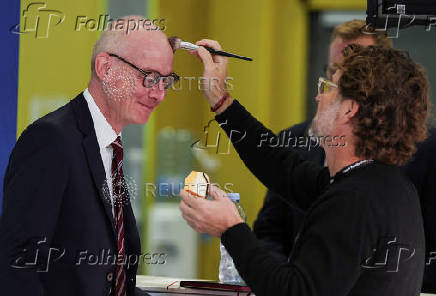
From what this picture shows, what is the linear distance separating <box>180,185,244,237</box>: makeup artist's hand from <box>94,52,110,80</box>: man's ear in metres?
0.50

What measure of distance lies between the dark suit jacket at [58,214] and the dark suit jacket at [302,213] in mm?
1006

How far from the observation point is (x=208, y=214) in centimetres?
179

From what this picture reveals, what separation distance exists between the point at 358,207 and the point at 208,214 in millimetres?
403

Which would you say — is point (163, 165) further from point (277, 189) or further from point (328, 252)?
point (328, 252)

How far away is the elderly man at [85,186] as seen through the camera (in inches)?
69.4

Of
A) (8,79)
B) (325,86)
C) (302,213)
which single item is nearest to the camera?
(325,86)

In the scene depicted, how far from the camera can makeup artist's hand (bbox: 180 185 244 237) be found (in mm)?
1789

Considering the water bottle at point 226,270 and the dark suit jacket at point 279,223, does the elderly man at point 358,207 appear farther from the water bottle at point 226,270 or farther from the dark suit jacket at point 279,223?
the dark suit jacket at point 279,223

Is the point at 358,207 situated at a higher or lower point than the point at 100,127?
lower

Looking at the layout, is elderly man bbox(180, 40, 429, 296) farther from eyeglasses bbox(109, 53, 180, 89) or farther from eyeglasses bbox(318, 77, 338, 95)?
eyeglasses bbox(109, 53, 180, 89)

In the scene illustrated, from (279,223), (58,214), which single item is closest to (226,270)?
(279,223)

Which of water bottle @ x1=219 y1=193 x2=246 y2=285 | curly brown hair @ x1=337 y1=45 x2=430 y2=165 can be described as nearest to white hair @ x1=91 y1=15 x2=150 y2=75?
curly brown hair @ x1=337 y1=45 x2=430 y2=165

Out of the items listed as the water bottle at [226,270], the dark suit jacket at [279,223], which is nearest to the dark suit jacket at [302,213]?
the dark suit jacket at [279,223]
